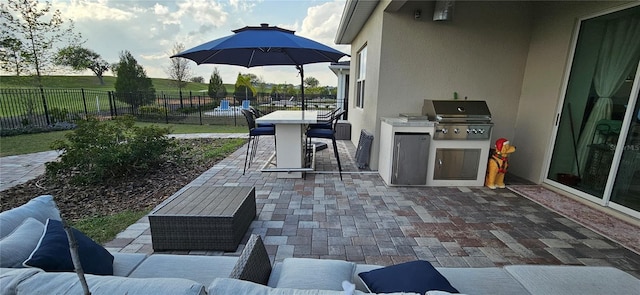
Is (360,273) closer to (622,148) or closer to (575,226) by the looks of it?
(575,226)

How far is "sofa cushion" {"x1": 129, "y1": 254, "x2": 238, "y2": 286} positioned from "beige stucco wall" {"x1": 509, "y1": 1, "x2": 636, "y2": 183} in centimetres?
453

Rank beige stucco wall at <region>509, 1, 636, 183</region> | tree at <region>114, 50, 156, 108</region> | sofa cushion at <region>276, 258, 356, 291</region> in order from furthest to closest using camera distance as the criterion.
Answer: tree at <region>114, 50, 156, 108</region>, beige stucco wall at <region>509, 1, 636, 183</region>, sofa cushion at <region>276, 258, 356, 291</region>

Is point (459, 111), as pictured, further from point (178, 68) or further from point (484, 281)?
point (178, 68)

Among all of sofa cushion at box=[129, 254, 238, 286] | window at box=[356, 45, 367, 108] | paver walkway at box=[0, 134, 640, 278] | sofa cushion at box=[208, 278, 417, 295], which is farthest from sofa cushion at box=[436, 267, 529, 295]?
window at box=[356, 45, 367, 108]

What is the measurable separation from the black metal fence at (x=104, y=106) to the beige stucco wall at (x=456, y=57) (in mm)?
3140

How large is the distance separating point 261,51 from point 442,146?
3.61 metres

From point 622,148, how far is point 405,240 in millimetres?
2770

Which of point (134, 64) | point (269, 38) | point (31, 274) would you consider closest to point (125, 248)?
point (31, 274)

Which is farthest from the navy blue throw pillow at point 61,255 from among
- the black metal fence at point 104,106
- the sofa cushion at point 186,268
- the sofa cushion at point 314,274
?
the black metal fence at point 104,106

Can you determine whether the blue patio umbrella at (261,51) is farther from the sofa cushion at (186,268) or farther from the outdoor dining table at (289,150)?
the sofa cushion at (186,268)

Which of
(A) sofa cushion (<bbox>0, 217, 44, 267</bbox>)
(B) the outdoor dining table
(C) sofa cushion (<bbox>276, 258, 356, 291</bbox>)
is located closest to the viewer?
(A) sofa cushion (<bbox>0, 217, 44, 267</bbox>)

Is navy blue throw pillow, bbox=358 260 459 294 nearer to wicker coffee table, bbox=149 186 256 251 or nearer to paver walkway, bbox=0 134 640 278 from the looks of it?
paver walkway, bbox=0 134 640 278

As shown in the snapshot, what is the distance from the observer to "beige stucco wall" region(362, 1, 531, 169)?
4055 mm

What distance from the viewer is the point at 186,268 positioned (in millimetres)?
1463
